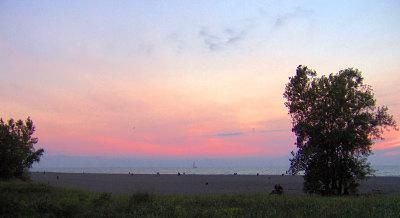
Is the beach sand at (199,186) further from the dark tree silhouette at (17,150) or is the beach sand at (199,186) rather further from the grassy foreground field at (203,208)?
the grassy foreground field at (203,208)

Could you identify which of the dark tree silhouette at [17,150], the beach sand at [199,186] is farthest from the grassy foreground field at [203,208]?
the dark tree silhouette at [17,150]

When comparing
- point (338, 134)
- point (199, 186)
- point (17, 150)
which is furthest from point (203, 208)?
point (199, 186)

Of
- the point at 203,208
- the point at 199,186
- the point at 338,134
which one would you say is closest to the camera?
the point at 203,208

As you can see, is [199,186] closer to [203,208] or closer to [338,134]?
[338,134]

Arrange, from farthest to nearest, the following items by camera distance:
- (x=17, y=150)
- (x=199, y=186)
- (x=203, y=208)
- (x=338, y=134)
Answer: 1. (x=199, y=186)
2. (x=17, y=150)
3. (x=338, y=134)
4. (x=203, y=208)

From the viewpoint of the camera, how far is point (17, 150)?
1901 inches

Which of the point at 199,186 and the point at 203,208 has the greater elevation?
the point at 199,186

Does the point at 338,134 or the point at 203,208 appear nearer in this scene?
the point at 203,208

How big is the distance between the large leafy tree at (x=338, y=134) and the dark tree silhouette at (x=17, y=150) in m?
29.6

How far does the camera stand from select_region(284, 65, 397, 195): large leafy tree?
3472 centimetres

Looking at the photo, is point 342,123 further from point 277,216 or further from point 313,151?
point 277,216

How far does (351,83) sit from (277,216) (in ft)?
70.7

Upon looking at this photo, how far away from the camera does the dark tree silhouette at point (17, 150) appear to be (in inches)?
1857

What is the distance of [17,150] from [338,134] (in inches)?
1317
